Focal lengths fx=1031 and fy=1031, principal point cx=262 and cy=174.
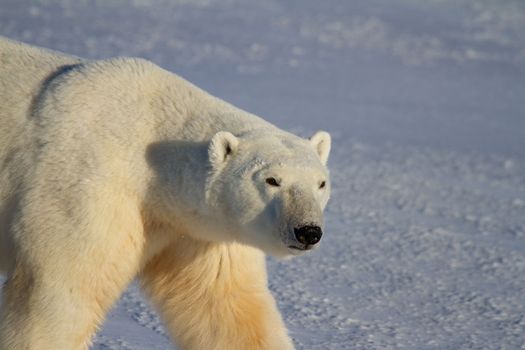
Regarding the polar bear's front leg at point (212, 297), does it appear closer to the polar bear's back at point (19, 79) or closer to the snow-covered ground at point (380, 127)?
the snow-covered ground at point (380, 127)

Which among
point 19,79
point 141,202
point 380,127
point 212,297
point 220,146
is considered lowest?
point 380,127

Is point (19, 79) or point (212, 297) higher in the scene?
point (19, 79)

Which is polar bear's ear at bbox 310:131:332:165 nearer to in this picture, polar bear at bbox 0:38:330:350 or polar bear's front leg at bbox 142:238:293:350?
polar bear at bbox 0:38:330:350

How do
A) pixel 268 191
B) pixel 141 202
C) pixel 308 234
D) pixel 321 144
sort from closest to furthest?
1. pixel 308 234
2. pixel 268 191
3. pixel 141 202
4. pixel 321 144

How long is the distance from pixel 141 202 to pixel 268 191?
0.48 m

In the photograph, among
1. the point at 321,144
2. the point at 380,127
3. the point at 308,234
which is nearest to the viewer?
the point at 308,234

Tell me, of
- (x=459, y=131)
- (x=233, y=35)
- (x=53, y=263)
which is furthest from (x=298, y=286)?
(x=233, y=35)

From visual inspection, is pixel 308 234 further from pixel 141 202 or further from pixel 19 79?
pixel 19 79

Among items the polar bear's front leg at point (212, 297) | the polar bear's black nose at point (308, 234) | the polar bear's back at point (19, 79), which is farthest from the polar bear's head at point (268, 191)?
the polar bear's back at point (19, 79)

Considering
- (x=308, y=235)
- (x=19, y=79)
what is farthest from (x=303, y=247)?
(x=19, y=79)

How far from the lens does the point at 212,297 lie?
3.73m

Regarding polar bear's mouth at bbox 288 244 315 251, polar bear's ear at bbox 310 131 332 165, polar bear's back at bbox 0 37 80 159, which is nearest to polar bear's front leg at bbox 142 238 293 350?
polar bear's ear at bbox 310 131 332 165

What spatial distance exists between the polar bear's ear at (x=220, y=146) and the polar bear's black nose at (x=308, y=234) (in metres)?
0.38

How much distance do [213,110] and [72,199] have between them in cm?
61
